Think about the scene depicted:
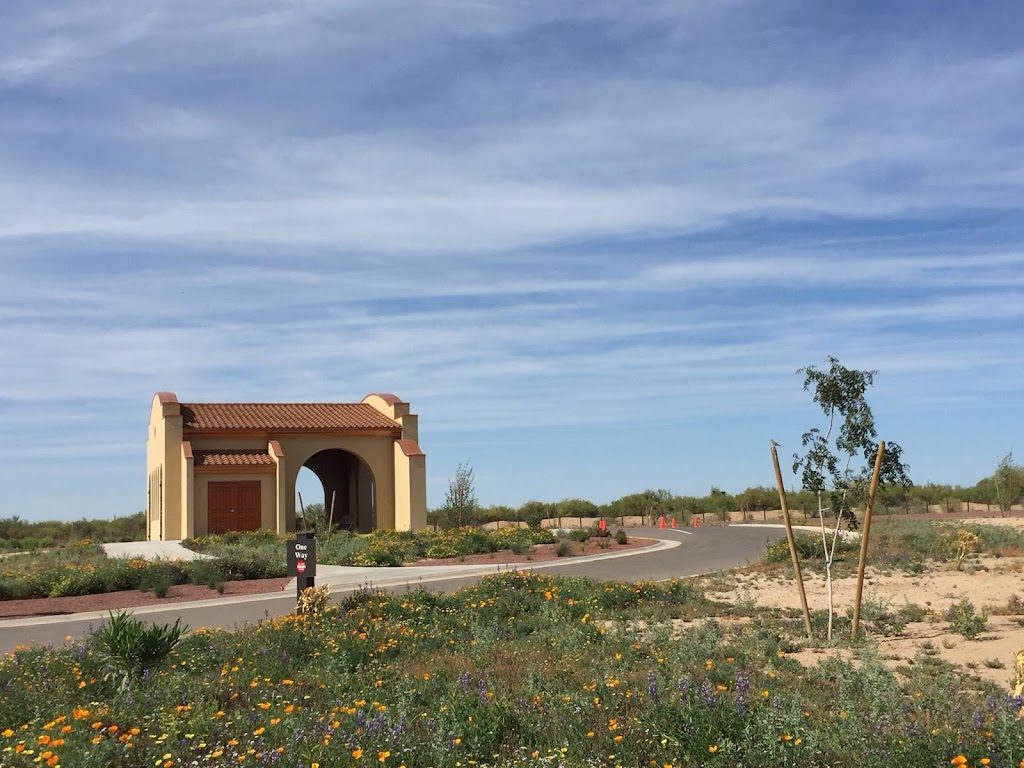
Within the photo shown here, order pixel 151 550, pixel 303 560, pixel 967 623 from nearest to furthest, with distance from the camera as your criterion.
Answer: pixel 967 623
pixel 303 560
pixel 151 550

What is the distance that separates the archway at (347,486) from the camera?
40.4 metres

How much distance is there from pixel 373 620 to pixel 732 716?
7002mm

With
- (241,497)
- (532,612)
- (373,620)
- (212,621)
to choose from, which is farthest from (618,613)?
(241,497)

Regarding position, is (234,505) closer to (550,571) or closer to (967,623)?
(550,571)

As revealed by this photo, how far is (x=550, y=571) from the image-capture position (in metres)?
23.0

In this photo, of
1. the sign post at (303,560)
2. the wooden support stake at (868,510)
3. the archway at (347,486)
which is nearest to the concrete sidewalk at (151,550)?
the archway at (347,486)

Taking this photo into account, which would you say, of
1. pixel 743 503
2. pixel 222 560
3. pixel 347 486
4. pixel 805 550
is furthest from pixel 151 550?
pixel 743 503

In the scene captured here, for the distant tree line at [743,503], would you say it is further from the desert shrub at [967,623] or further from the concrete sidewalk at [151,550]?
the desert shrub at [967,623]

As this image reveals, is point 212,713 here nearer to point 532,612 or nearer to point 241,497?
point 532,612

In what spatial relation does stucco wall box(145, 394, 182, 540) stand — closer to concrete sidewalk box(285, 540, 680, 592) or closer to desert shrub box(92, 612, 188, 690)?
concrete sidewalk box(285, 540, 680, 592)

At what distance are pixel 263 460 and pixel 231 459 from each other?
3.71 ft

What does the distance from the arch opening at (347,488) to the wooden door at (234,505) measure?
3549 millimetres

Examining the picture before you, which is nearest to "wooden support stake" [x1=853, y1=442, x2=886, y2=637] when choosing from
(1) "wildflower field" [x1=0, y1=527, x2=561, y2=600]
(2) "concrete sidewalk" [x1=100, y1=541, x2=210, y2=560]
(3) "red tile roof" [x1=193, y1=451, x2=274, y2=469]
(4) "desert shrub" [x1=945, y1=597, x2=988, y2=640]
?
(4) "desert shrub" [x1=945, y1=597, x2=988, y2=640]

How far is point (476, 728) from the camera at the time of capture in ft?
22.7
